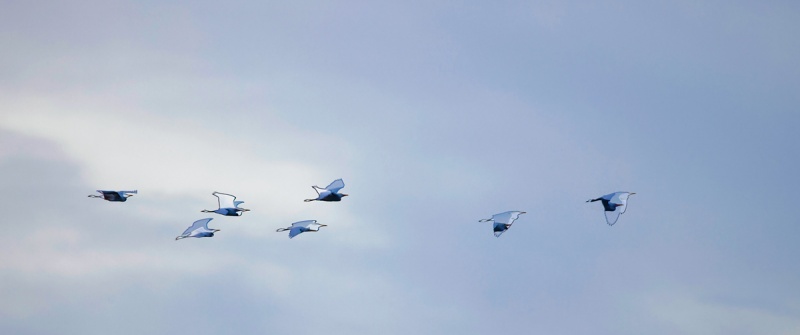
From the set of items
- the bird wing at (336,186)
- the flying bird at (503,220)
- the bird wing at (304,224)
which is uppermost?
the bird wing at (336,186)

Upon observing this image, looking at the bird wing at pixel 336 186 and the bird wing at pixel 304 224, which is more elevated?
the bird wing at pixel 336 186

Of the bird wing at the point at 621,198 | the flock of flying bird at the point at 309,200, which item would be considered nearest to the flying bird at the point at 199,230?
the flock of flying bird at the point at 309,200

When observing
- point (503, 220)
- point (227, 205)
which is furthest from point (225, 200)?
point (503, 220)

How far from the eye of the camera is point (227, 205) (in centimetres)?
16975

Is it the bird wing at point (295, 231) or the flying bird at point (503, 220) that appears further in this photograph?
the bird wing at point (295, 231)

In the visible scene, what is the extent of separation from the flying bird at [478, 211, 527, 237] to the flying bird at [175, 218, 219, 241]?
130ft

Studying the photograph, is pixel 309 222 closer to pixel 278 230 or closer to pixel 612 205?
pixel 278 230

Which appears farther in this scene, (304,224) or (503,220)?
(304,224)

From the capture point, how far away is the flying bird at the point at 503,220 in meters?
164

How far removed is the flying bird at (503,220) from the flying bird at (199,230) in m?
39.5

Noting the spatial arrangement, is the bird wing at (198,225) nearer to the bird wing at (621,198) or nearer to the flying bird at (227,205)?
the flying bird at (227,205)

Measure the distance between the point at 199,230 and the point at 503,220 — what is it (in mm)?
43550

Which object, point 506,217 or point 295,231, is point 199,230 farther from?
point 506,217

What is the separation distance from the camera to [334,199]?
547 ft
